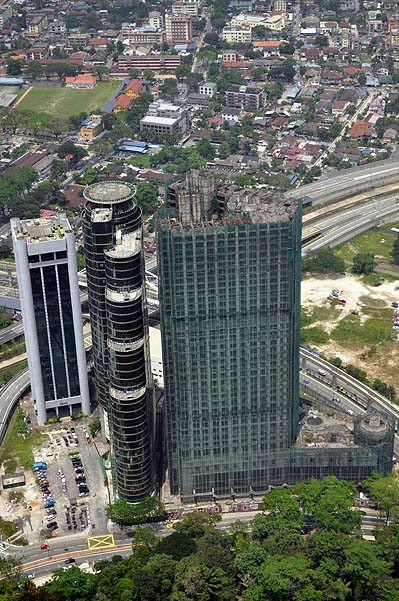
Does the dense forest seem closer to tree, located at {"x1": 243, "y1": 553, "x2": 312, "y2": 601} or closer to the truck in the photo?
tree, located at {"x1": 243, "y1": 553, "x2": 312, "y2": 601}

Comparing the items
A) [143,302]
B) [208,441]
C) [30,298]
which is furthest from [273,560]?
[30,298]

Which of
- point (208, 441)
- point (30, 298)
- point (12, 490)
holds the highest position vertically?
point (30, 298)

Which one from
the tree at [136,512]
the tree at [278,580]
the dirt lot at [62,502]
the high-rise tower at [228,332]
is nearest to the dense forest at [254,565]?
the tree at [278,580]

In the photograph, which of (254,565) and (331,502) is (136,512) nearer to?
(254,565)

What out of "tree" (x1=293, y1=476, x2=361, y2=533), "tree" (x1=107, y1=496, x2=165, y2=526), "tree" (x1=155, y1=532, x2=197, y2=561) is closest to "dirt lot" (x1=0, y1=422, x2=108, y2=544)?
"tree" (x1=107, y1=496, x2=165, y2=526)

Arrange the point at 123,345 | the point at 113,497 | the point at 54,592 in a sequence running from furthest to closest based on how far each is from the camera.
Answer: the point at 113,497 → the point at 123,345 → the point at 54,592

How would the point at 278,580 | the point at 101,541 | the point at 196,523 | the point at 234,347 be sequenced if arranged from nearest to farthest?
1. the point at 278,580
2. the point at 234,347
3. the point at 196,523
4. the point at 101,541

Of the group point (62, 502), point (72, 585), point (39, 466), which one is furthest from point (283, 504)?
point (39, 466)

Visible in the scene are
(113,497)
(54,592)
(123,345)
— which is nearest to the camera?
(54,592)

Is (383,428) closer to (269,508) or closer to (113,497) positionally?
(269,508)
